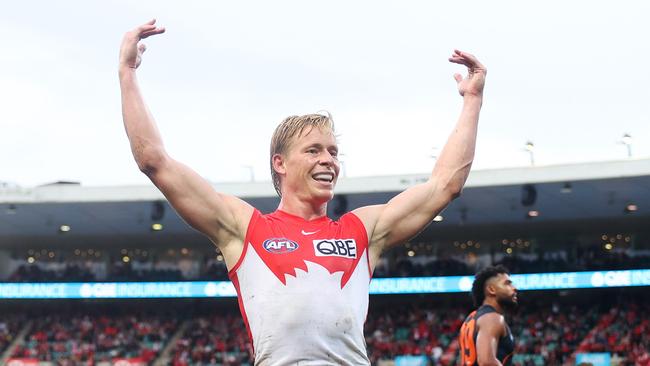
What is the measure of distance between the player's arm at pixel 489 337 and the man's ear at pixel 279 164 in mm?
4903

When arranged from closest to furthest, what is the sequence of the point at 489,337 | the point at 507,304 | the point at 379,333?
1. the point at 489,337
2. the point at 507,304
3. the point at 379,333

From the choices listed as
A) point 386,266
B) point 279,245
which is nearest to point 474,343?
point 279,245

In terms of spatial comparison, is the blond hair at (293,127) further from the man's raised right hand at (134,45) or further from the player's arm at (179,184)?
the man's raised right hand at (134,45)

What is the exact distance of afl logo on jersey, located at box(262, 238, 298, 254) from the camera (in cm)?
315

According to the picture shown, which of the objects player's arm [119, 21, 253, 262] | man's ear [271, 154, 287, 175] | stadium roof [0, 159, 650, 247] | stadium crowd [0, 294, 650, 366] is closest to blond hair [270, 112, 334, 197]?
man's ear [271, 154, 287, 175]

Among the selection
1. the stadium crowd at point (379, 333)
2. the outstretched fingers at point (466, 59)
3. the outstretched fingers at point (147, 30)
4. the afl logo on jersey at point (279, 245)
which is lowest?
the stadium crowd at point (379, 333)

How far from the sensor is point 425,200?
135 inches

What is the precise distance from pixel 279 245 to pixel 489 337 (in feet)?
16.9

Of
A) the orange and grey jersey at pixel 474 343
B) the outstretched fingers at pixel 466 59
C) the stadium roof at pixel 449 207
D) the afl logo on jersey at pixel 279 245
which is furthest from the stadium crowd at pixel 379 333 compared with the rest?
the afl logo on jersey at pixel 279 245

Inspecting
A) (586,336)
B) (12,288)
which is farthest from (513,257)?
(12,288)

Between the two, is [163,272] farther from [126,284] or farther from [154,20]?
[154,20]

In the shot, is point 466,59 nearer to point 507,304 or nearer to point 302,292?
point 302,292

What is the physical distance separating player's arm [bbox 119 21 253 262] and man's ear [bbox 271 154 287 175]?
0.21 metres

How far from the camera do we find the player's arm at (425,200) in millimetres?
3414
